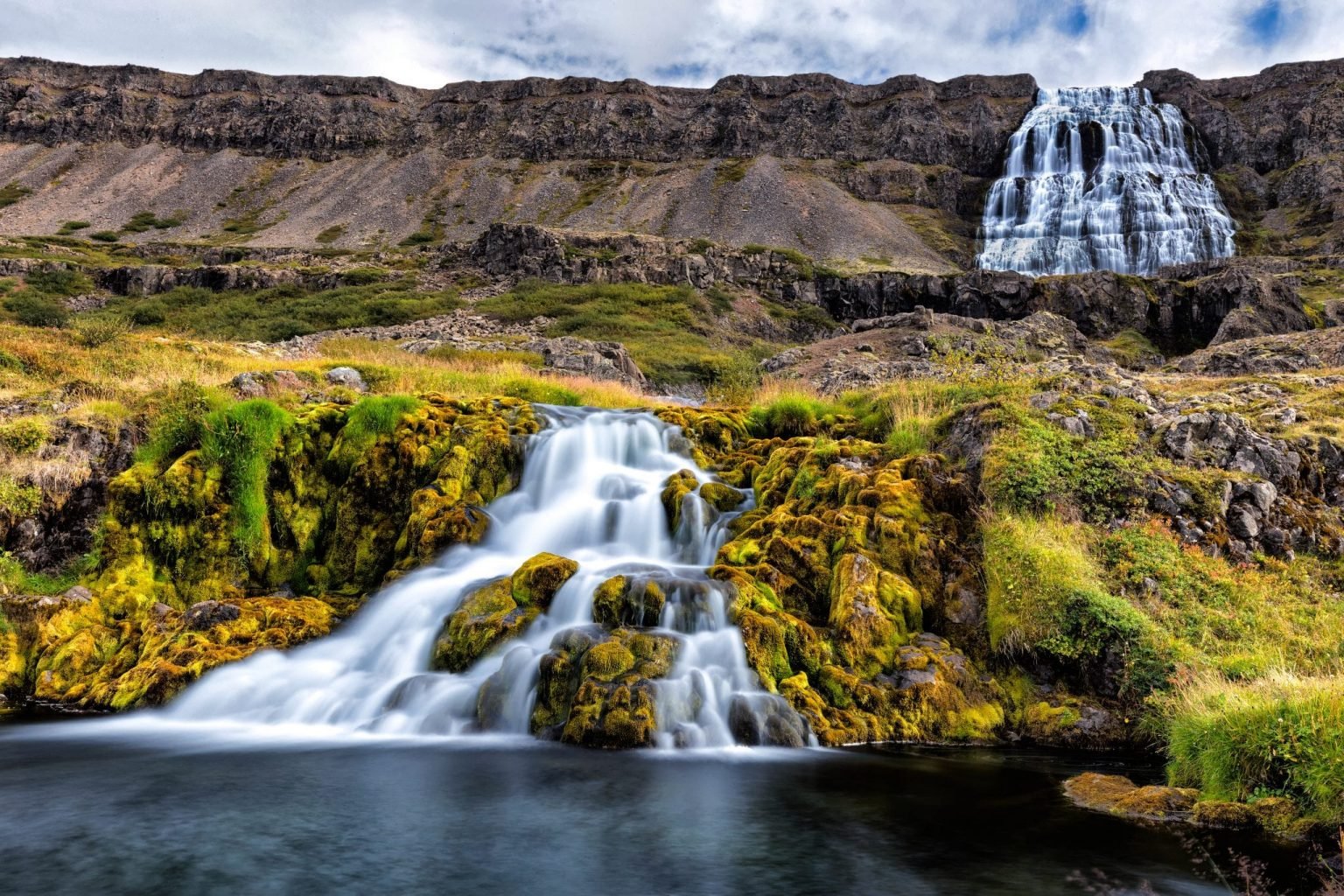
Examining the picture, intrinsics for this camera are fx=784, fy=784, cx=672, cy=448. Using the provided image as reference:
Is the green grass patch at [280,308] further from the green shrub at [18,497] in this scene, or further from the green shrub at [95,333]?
the green shrub at [18,497]

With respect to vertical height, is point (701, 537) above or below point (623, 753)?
above

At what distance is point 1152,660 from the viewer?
27.7 feet

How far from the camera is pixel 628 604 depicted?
381 inches

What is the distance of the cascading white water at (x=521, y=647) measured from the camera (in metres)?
8.69

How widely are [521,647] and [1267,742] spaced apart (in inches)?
286

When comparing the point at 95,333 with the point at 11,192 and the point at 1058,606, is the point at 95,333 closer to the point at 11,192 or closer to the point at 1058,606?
the point at 1058,606

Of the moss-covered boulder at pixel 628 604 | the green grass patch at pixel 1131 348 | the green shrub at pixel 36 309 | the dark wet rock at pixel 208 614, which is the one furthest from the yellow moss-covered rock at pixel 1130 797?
the green shrub at pixel 36 309

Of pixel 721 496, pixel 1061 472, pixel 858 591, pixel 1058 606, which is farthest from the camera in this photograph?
pixel 721 496

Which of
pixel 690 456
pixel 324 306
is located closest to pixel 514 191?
pixel 324 306

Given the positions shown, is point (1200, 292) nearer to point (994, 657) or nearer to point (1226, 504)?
point (1226, 504)

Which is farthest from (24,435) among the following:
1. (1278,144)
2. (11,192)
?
(1278,144)

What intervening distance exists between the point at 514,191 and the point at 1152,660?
102m

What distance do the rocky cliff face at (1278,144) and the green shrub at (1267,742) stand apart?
279ft

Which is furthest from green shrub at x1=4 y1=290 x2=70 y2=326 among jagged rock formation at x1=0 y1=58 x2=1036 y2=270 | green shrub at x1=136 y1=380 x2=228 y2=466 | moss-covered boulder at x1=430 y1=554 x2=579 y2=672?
moss-covered boulder at x1=430 y1=554 x2=579 y2=672
